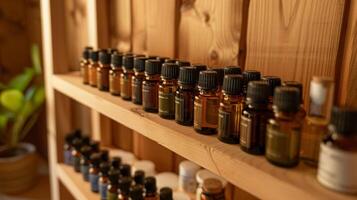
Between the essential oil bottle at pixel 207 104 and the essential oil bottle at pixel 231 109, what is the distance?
0.03 metres

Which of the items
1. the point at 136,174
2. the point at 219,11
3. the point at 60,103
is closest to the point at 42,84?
the point at 60,103

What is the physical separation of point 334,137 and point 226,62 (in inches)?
17.0

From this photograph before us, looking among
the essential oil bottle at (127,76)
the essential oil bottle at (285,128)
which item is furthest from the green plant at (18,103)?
the essential oil bottle at (285,128)

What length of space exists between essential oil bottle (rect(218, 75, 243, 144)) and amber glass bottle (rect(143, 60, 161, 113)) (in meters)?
0.21

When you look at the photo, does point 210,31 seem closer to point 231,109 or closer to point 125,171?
point 231,109

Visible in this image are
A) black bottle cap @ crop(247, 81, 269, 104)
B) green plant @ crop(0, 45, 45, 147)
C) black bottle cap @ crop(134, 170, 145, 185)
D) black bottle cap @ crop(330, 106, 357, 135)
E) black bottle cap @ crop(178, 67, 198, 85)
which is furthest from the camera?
green plant @ crop(0, 45, 45, 147)

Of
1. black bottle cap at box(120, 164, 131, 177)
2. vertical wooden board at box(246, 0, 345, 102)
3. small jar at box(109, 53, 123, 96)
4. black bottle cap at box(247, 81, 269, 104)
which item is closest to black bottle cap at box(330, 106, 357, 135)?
black bottle cap at box(247, 81, 269, 104)

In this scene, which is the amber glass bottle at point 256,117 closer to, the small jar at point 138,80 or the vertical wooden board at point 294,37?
the vertical wooden board at point 294,37

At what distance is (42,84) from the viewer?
2.19 metres

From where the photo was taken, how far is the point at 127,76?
86cm

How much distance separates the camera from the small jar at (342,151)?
0.43m

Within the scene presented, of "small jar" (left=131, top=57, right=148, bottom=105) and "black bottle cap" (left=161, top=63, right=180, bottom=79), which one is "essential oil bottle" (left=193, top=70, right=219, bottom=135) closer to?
"black bottle cap" (left=161, top=63, right=180, bottom=79)

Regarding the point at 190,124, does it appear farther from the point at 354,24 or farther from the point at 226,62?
the point at 354,24

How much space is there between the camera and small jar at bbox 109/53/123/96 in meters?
0.90
